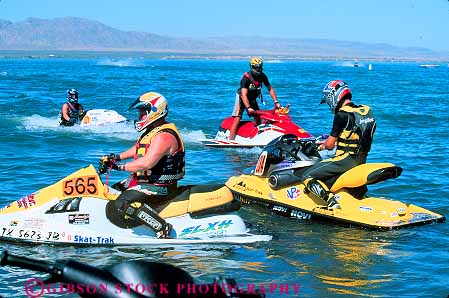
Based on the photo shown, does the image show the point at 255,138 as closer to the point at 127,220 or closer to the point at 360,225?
the point at 360,225

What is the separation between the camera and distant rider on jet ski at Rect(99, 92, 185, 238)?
7281 millimetres

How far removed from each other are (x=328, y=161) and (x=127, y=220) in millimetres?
2983

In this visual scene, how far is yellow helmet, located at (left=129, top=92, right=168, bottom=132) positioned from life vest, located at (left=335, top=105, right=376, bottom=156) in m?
2.71

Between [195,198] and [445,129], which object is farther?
[445,129]

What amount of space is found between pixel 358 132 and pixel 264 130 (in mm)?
6849

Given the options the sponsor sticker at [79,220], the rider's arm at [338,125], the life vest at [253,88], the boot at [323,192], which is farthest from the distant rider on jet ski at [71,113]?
the sponsor sticker at [79,220]

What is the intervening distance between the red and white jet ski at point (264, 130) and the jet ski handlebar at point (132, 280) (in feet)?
40.9

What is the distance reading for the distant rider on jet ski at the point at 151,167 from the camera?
23.9 ft

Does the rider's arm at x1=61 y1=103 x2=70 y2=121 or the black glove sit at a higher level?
the black glove

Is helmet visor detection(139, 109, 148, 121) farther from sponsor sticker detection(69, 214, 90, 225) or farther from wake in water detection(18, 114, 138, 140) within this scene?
wake in water detection(18, 114, 138, 140)

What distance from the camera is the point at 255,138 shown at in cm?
1578

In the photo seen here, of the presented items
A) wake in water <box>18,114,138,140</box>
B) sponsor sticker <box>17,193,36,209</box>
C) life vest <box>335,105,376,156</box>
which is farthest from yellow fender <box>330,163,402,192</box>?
wake in water <box>18,114,138,140</box>

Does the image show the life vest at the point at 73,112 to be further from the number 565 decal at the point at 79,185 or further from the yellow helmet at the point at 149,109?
the yellow helmet at the point at 149,109

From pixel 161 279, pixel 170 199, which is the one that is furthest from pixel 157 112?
pixel 161 279
